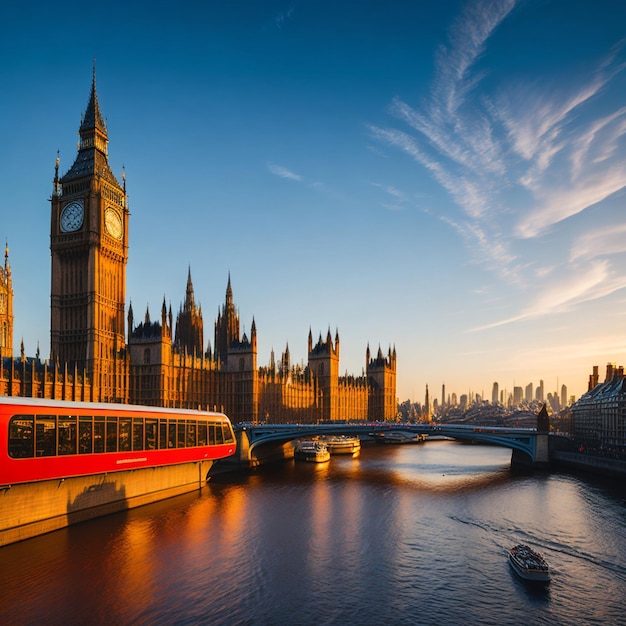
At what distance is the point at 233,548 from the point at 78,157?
8752 cm

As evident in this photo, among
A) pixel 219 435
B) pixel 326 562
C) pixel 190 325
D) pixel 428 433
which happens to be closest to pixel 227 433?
pixel 219 435

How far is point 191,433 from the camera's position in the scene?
53.1m

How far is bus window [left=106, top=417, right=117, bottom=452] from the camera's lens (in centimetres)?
4117

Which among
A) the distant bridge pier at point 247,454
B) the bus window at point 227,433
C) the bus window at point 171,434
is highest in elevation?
the bus window at point 171,434

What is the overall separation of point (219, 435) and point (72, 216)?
57.7 metres

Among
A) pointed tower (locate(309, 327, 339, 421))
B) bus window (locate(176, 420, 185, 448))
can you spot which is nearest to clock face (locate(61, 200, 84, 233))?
bus window (locate(176, 420, 185, 448))

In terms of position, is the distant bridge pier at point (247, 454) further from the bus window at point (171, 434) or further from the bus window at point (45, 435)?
the bus window at point (45, 435)

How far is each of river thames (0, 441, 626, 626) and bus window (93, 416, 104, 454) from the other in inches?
213

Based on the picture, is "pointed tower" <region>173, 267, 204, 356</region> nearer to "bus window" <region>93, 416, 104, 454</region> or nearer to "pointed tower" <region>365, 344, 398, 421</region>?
"pointed tower" <region>365, 344, 398, 421</region>

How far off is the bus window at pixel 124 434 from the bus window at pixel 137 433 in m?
0.78

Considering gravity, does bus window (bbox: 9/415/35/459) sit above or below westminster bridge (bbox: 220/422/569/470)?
above

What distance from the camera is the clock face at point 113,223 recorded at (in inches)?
3829

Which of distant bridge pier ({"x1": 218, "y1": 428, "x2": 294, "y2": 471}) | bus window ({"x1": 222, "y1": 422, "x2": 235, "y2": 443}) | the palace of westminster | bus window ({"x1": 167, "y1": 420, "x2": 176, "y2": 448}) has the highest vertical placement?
the palace of westminster

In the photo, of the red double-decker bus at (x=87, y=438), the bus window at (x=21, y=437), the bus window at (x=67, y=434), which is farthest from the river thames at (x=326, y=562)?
the bus window at (x=21, y=437)
